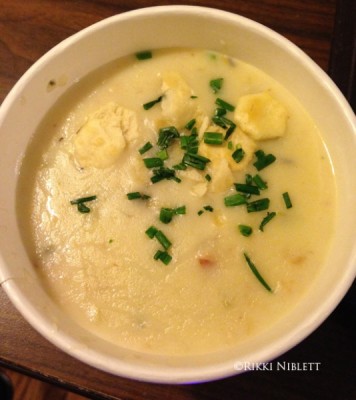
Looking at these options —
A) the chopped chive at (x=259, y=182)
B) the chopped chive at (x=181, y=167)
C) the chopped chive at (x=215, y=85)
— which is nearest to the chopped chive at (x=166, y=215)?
the chopped chive at (x=181, y=167)

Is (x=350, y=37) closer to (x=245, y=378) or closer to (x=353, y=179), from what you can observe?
(x=353, y=179)

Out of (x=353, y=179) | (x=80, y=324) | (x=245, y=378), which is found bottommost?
(x=245, y=378)

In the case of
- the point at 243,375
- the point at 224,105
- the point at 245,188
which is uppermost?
the point at 224,105

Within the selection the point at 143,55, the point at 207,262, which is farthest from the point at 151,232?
the point at 143,55

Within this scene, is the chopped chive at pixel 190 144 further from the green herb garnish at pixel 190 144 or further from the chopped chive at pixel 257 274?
the chopped chive at pixel 257 274

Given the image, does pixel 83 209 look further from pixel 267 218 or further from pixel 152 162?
pixel 267 218

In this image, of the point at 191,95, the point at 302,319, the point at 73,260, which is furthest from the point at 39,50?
the point at 302,319

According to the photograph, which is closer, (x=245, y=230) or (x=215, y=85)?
(x=245, y=230)

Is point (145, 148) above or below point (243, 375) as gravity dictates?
above
